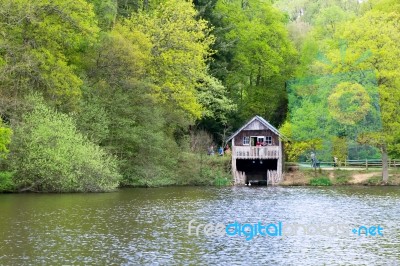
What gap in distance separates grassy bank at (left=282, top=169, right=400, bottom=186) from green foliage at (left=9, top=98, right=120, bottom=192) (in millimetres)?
20047

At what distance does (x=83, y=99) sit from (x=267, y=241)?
91.4 feet

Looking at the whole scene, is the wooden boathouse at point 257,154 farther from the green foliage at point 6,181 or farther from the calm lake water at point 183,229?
the green foliage at point 6,181

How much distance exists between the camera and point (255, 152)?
201ft

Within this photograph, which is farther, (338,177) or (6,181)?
(338,177)

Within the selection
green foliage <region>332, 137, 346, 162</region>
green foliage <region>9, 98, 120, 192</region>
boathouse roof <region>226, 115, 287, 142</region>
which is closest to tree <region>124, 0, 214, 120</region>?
boathouse roof <region>226, 115, 287, 142</region>

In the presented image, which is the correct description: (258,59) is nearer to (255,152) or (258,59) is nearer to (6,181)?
(255,152)

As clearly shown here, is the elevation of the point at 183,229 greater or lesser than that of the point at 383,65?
lesser

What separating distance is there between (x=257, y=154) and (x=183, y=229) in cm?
3275

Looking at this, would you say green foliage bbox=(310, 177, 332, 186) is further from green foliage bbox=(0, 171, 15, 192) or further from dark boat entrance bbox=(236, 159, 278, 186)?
green foliage bbox=(0, 171, 15, 192)

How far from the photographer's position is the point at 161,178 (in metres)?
54.7

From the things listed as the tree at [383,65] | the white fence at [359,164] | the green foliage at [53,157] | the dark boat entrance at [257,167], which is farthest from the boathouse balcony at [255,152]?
the green foliage at [53,157]

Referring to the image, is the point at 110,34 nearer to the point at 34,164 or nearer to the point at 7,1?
the point at 7,1

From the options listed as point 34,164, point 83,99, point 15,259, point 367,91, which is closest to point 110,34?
point 83,99

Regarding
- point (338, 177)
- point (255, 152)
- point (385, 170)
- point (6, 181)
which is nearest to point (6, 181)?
point (6, 181)
